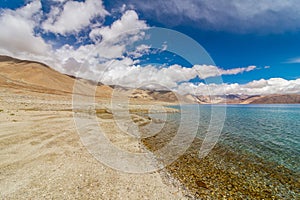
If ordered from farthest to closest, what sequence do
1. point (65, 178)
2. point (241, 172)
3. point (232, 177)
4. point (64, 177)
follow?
point (241, 172)
point (232, 177)
point (64, 177)
point (65, 178)

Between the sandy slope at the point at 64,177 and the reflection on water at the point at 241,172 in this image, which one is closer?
the sandy slope at the point at 64,177

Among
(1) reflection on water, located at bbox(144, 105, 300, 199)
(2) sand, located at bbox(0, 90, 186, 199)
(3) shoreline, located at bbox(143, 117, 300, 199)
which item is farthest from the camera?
(1) reflection on water, located at bbox(144, 105, 300, 199)

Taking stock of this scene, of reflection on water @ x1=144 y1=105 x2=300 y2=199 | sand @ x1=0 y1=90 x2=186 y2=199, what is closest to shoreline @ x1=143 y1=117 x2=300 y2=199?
reflection on water @ x1=144 y1=105 x2=300 y2=199

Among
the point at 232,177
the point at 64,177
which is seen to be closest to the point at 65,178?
the point at 64,177

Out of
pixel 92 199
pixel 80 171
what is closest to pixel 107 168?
pixel 80 171

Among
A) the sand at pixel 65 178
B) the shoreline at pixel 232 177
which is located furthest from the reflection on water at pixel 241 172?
the sand at pixel 65 178

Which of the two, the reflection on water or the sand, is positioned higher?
the sand

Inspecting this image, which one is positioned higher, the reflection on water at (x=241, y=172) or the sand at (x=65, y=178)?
the sand at (x=65, y=178)

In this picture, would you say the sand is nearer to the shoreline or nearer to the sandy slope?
the sandy slope

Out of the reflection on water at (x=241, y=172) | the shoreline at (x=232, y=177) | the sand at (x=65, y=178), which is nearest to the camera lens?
the sand at (x=65, y=178)

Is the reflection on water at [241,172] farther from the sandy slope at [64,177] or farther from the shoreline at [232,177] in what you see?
the sandy slope at [64,177]

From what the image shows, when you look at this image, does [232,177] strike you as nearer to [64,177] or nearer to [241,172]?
[241,172]

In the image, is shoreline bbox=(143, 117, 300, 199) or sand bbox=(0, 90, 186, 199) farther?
shoreline bbox=(143, 117, 300, 199)

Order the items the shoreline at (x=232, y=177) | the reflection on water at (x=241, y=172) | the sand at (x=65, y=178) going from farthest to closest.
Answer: the reflection on water at (x=241, y=172), the shoreline at (x=232, y=177), the sand at (x=65, y=178)
